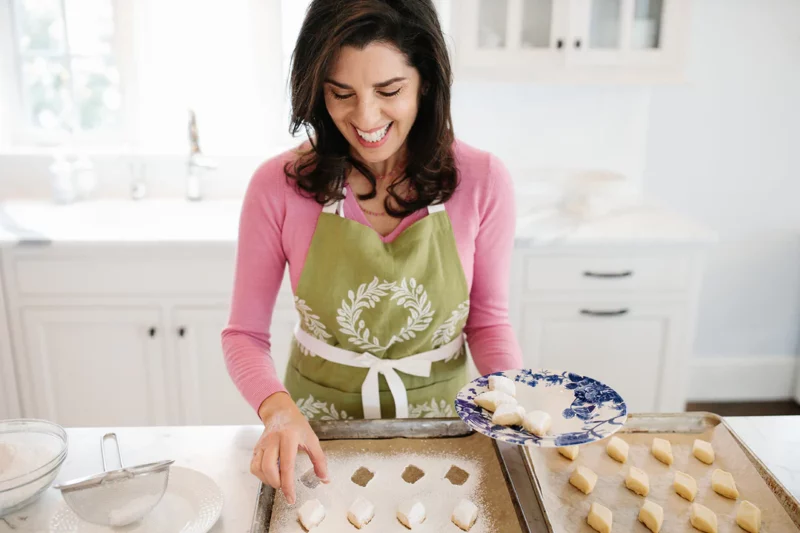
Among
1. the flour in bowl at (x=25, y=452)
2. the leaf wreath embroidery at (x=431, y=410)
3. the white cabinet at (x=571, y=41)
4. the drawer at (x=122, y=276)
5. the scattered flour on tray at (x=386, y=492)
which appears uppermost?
the white cabinet at (x=571, y=41)

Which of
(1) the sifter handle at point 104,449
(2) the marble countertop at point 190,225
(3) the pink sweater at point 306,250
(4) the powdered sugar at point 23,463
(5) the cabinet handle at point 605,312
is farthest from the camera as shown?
(5) the cabinet handle at point 605,312

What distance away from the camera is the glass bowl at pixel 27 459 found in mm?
854

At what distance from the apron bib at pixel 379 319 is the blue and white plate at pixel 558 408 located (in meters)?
0.20

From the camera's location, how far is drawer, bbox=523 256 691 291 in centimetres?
215

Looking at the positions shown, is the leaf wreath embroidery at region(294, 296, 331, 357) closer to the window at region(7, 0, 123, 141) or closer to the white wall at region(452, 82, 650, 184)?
the white wall at region(452, 82, 650, 184)

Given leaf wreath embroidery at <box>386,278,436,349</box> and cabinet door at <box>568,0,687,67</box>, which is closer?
leaf wreath embroidery at <box>386,278,436,349</box>

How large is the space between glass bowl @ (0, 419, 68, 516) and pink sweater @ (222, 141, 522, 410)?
27 cm

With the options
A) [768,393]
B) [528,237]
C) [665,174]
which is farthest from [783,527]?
[768,393]

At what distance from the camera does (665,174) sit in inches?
107

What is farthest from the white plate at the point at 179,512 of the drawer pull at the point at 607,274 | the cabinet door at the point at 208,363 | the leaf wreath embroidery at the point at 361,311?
the drawer pull at the point at 607,274

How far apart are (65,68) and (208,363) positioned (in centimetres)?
135

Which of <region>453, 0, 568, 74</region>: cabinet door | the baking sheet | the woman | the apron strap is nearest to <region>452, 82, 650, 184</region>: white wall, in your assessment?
<region>453, 0, 568, 74</region>: cabinet door

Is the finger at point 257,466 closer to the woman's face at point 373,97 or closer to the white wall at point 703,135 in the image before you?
the woman's face at point 373,97

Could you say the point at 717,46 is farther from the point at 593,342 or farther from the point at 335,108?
the point at 335,108
